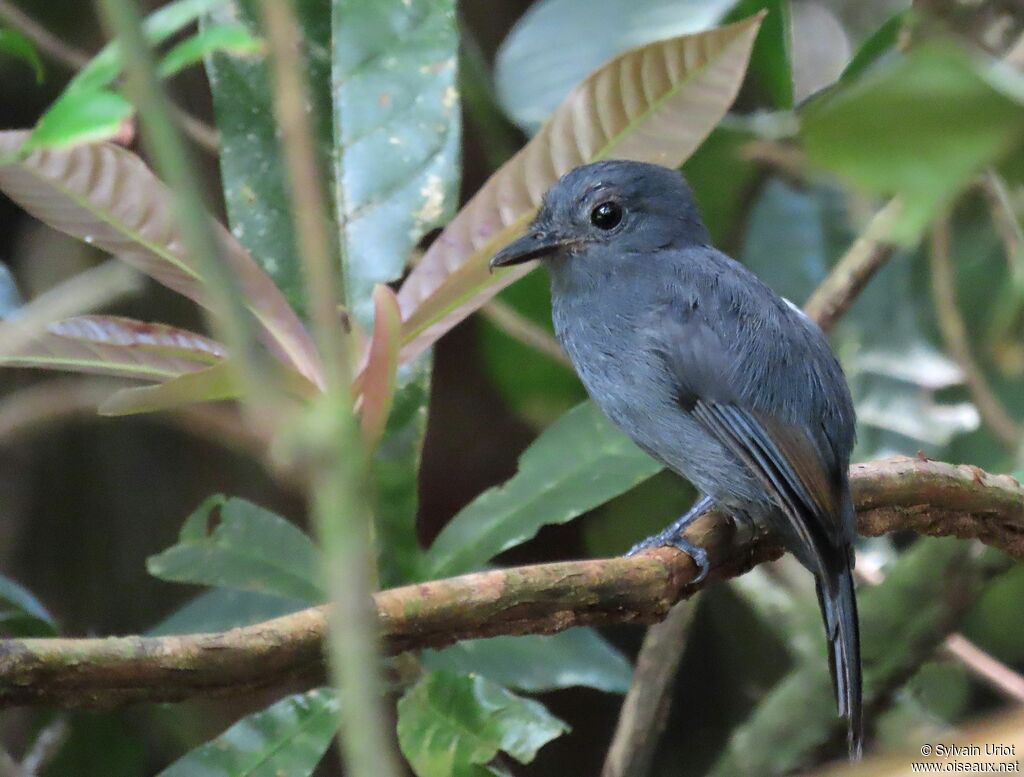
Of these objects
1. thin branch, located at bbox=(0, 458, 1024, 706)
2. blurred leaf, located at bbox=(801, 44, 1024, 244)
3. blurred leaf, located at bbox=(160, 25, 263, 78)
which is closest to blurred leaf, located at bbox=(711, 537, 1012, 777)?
thin branch, located at bbox=(0, 458, 1024, 706)

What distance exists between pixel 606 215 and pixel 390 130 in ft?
2.38

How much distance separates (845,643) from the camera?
228 centimetres

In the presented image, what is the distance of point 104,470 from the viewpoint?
3.78 meters

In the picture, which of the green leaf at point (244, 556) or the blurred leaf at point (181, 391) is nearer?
the blurred leaf at point (181, 391)

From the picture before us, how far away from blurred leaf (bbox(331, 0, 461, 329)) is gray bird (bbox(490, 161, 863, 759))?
0.70 ft

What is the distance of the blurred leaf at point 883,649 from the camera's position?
3.03 metres

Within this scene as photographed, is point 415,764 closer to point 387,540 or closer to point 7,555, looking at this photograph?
point 387,540

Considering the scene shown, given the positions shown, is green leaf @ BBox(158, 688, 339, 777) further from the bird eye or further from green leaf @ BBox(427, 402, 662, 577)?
the bird eye

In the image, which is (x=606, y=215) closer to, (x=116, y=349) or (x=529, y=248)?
(x=529, y=248)

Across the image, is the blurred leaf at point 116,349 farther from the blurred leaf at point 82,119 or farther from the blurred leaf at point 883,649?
the blurred leaf at point 883,649

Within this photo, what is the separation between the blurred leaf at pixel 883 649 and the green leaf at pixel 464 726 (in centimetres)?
123

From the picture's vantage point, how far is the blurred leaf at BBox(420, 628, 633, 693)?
2424 millimetres

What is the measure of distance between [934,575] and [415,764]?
1654 mm

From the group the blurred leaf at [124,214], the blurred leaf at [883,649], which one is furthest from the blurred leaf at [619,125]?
the blurred leaf at [883,649]
